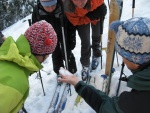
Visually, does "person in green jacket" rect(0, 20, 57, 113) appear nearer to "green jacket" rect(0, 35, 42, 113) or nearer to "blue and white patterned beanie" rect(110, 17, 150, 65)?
"green jacket" rect(0, 35, 42, 113)

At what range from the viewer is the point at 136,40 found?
5.40 feet

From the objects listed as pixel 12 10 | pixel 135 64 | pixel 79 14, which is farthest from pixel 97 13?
pixel 12 10

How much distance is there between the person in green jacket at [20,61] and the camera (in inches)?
70.7

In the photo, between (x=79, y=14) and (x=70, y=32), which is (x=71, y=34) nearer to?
(x=70, y=32)

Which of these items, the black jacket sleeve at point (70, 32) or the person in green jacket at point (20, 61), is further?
the black jacket sleeve at point (70, 32)

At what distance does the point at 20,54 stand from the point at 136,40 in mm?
854

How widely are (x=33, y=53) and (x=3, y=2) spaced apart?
23.4ft

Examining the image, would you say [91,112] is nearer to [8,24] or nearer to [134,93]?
[134,93]

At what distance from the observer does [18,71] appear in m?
1.92

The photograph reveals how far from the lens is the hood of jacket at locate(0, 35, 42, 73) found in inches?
75.5

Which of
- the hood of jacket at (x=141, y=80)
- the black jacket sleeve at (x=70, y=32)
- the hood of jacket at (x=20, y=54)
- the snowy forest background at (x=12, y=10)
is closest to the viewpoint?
the hood of jacket at (x=141, y=80)

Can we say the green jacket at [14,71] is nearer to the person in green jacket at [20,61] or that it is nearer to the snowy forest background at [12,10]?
the person in green jacket at [20,61]

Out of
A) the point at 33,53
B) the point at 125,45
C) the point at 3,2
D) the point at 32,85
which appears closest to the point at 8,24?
the point at 3,2

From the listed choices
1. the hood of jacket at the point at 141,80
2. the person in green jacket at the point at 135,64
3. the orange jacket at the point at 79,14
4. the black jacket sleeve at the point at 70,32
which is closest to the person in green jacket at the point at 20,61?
the person in green jacket at the point at 135,64
